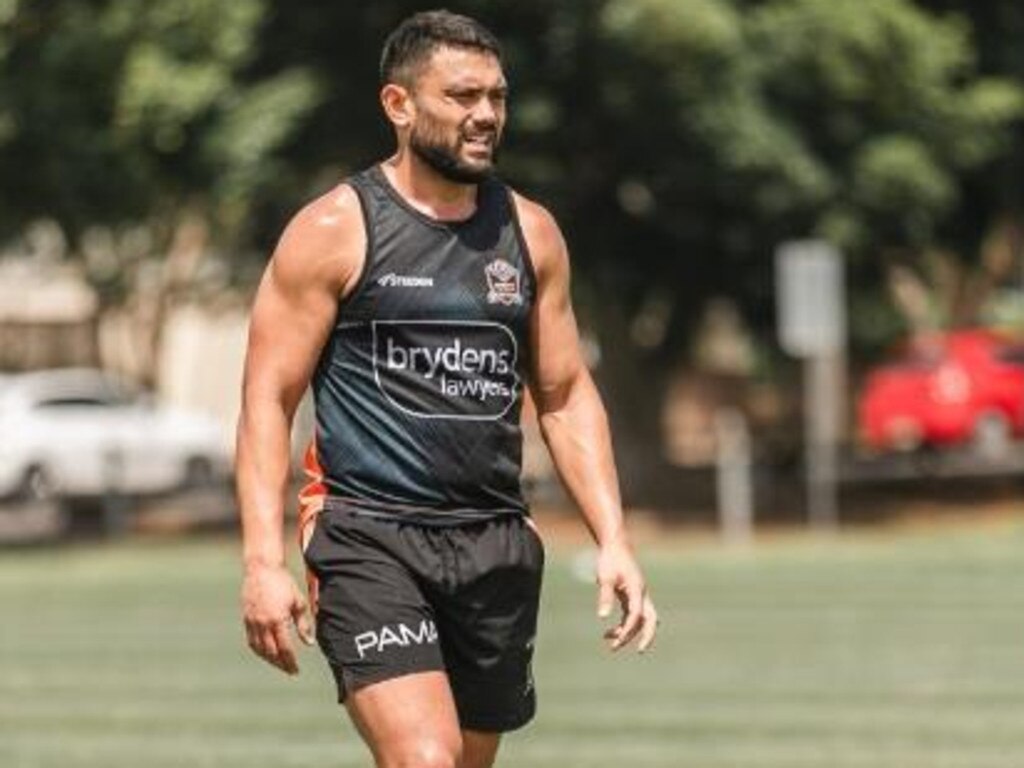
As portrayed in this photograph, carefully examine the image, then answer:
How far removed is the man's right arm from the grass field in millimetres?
5423

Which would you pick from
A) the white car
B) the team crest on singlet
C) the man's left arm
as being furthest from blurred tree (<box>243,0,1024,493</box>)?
the team crest on singlet

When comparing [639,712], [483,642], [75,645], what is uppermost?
[483,642]

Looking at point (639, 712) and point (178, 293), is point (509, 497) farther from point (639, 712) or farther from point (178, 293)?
point (178, 293)

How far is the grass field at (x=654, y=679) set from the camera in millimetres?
12852

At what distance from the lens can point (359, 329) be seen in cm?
700

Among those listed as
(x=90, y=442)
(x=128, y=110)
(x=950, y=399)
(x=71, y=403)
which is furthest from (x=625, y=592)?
(x=950, y=399)

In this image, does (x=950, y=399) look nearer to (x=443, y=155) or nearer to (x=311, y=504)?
(x=311, y=504)

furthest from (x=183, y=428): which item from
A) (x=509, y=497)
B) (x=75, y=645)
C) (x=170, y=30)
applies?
(x=509, y=497)

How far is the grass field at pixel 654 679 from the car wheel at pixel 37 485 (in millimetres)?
12777

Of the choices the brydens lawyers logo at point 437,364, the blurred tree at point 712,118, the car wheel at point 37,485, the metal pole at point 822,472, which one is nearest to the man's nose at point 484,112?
the brydens lawyers logo at point 437,364

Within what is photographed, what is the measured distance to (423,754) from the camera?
6703 mm

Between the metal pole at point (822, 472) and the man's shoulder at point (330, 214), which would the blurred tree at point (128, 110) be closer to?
the metal pole at point (822, 472)

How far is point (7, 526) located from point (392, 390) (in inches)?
1278

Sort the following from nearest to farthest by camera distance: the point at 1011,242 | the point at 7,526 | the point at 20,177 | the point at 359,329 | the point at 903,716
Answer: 1. the point at 359,329
2. the point at 903,716
3. the point at 20,177
4. the point at 7,526
5. the point at 1011,242
